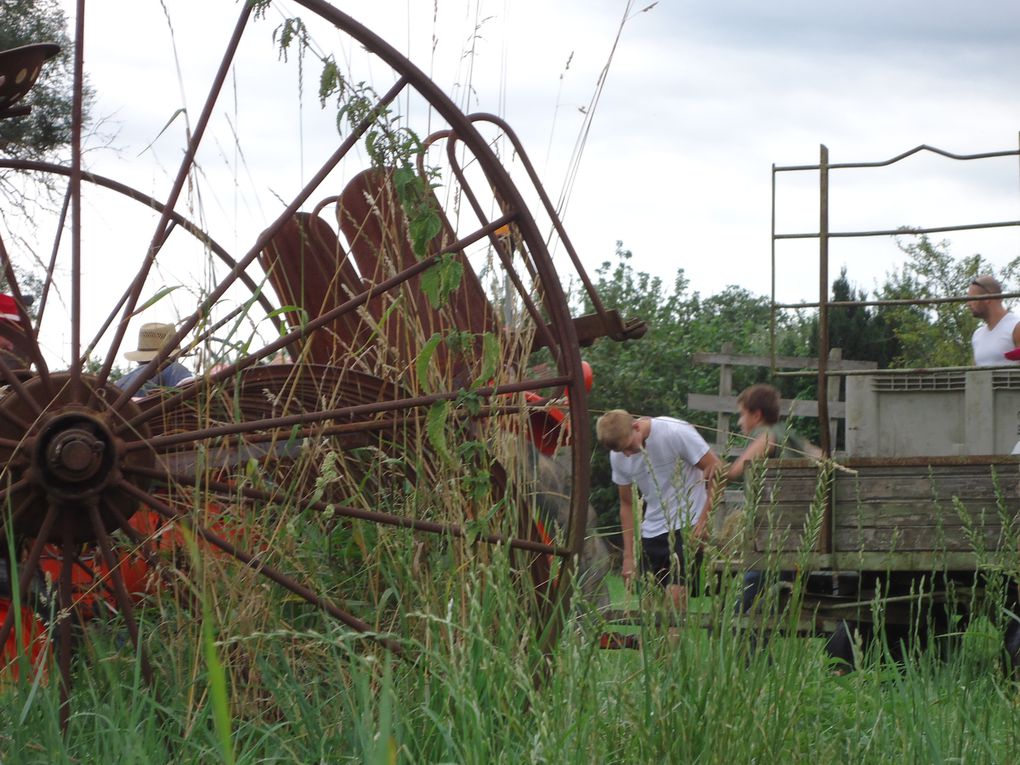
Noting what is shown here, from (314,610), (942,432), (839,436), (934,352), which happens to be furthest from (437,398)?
(934,352)

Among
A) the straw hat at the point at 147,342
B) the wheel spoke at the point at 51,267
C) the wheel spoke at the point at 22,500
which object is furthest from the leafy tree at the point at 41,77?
the wheel spoke at the point at 22,500

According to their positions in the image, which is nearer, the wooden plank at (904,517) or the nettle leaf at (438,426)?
the nettle leaf at (438,426)

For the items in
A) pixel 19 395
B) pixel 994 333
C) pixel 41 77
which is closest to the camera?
pixel 19 395

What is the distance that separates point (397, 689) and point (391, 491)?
69 cm

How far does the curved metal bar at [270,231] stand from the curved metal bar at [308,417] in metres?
0.12

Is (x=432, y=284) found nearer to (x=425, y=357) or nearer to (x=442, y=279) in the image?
(x=442, y=279)

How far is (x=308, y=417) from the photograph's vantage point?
2740 millimetres

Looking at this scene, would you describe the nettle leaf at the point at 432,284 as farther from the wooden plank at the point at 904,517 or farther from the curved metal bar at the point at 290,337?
the wooden plank at the point at 904,517

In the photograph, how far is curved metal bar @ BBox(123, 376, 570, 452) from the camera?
2.67 metres

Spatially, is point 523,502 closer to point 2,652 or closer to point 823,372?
point 2,652

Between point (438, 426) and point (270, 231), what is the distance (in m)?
0.60

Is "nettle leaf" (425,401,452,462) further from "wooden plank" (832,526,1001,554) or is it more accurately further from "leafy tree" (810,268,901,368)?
"leafy tree" (810,268,901,368)

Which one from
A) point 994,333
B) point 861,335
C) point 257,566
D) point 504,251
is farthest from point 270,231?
point 861,335

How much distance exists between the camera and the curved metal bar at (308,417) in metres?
2.67
